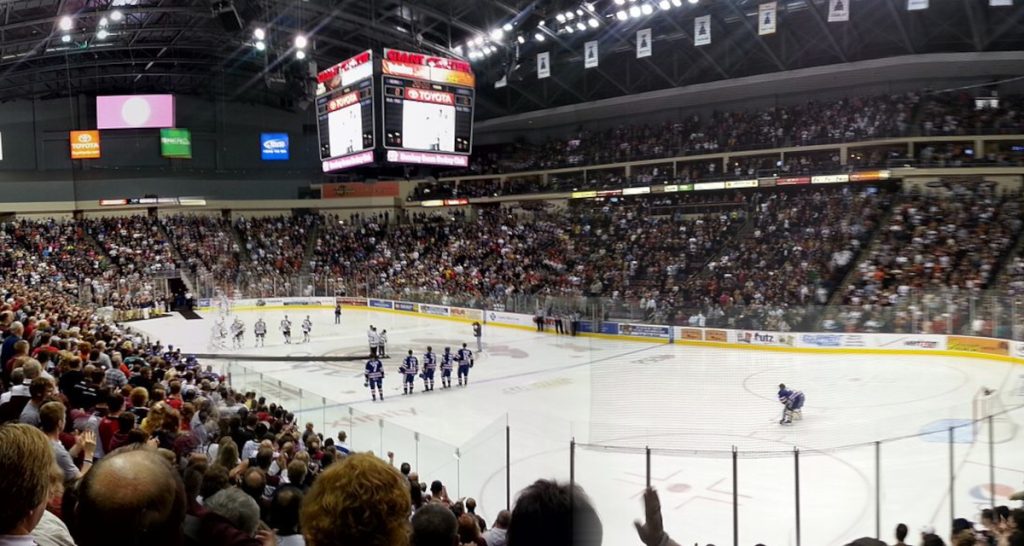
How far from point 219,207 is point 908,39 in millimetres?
38539

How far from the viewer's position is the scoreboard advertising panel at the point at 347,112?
753 inches

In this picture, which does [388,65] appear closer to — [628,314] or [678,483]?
[628,314]

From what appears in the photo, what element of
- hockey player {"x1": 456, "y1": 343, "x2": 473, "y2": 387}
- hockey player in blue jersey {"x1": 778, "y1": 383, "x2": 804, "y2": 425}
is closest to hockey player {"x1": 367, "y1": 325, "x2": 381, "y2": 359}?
hockey player {"x1": 456, "y1": 343, "x2": 473, "y2": 387}

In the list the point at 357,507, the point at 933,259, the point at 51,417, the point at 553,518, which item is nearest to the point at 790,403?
the point at 933,259

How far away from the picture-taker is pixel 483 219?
135ft

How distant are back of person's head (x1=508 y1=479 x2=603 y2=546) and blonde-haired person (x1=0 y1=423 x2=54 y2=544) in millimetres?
1365

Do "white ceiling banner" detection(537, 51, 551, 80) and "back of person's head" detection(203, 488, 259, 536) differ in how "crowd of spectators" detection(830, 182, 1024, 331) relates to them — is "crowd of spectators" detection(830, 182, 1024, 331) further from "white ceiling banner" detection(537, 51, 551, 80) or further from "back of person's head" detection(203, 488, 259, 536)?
"back of person's head" detection(203, 488, 259, 536)

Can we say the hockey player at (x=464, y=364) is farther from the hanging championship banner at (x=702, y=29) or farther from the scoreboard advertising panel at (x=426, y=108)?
the hanging championship banner at (x=702, y=29)

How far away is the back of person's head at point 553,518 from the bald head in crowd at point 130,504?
0.98 m

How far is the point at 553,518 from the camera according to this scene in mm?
1759

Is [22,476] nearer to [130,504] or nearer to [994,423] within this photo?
[130,504]

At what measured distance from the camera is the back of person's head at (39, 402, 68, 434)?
389 cm

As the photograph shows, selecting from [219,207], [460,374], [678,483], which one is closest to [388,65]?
[460,374]

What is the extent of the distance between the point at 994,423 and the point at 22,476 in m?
9.97
